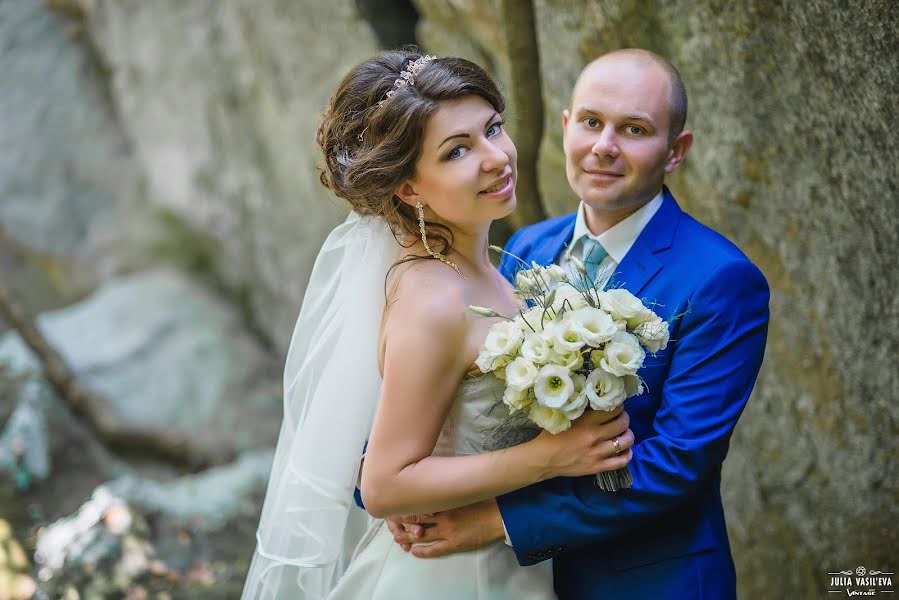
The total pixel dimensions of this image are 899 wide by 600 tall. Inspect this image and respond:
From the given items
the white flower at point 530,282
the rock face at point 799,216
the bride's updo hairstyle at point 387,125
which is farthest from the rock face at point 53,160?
the white flower at point 530,282

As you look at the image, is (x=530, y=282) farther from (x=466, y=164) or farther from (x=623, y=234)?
(x=623, y=234)

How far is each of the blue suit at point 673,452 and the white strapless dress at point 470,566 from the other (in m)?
0.12

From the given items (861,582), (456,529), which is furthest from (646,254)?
(861,582)

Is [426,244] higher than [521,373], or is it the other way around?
[426,244]

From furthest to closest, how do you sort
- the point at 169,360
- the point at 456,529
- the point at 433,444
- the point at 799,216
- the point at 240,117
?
the point at 240,117, the point at 169,360, the point at 799,216, the point at 456,529, the point at 433,444

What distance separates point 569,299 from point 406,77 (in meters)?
0.80

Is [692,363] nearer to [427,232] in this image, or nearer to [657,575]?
[657,575]

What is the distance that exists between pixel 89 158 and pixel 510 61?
6.26m

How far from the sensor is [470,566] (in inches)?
95.2

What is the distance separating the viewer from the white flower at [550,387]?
1951 millimetres

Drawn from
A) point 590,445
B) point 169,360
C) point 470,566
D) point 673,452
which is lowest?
point 169,360

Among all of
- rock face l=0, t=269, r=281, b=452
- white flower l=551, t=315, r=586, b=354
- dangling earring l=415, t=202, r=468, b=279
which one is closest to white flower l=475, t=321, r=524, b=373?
white flower l=551, t=315, r=586, b=354

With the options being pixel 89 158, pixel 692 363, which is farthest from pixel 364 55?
pixel 89 158

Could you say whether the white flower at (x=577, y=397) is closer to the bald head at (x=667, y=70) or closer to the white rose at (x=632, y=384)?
the white rose at (x=632, y=384)
